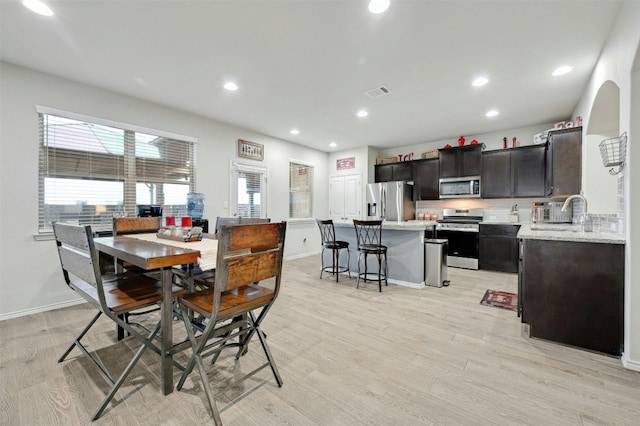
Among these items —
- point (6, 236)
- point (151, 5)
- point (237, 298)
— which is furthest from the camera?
point (6, 236)

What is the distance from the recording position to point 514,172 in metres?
Result: 4.93

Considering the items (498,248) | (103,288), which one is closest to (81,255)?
(103,288)

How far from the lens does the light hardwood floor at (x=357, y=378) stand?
147 centimetres

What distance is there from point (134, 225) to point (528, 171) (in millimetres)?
5955

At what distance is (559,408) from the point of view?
4.94 feet

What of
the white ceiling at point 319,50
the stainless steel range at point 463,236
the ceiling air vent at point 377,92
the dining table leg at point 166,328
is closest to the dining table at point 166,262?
the dining table leg at point 166,328

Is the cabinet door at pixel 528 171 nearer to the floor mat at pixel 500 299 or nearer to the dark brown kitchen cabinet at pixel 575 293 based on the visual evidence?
the floor mat at pixel 500 299

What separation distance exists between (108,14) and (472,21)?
9.72 feet

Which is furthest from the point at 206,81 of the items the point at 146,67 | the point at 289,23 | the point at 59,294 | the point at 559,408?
the point at 559,408

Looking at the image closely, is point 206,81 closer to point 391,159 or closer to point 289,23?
point 289,23

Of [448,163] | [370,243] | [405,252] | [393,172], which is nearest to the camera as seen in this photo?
[405,252]

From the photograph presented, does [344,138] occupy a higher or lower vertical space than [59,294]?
higher

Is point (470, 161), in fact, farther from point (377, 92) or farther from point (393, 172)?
point (377, 92)

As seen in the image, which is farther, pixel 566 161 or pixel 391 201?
pixel 391 201
